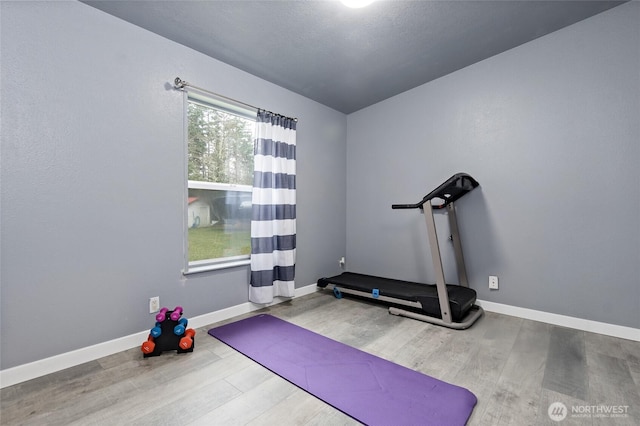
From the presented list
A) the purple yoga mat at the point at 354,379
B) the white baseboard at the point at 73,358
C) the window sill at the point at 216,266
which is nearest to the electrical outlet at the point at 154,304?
the white baseboard at the point at 73,358

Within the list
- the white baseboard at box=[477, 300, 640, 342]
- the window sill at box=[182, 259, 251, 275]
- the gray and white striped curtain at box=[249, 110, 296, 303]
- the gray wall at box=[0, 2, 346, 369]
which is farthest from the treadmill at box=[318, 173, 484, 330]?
the gray wall at box=[0, 2, 346, 369]

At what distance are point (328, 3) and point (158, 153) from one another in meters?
1.75

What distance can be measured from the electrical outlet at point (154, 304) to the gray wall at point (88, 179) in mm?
42

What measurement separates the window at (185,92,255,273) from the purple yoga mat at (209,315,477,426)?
755 mm

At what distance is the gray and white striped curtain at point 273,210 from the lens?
281cm

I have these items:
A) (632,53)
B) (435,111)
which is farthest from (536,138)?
(435,111)

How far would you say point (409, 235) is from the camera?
3320 mm

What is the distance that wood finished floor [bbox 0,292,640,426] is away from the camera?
135 cm

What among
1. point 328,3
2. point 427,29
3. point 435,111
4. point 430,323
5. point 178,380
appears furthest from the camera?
point 435,111

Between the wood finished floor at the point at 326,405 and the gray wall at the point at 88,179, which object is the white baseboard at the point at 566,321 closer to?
the wood finished floor at the point at 326,405

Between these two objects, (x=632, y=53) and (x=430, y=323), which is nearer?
(x=632, y=53)

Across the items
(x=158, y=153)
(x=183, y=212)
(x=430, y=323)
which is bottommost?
(x=430, y=323)

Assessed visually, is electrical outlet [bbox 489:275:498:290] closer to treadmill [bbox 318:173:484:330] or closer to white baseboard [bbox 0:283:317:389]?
treadmill [bbox 318:173:484:330]

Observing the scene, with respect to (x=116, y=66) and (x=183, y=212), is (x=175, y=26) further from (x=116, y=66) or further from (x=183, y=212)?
(x=183, y=212)
